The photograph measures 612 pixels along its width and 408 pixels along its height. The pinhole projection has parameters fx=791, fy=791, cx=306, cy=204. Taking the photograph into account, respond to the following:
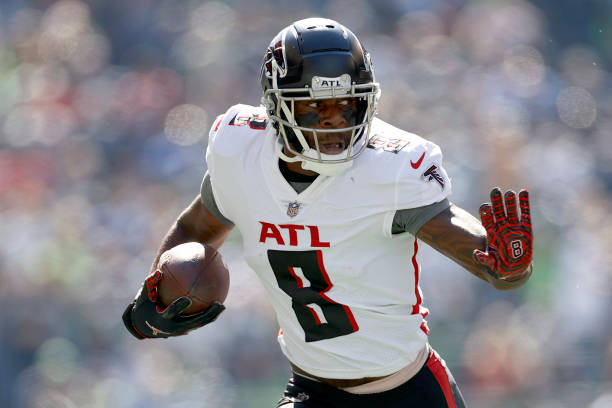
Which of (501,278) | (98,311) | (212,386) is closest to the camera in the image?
(501,278)

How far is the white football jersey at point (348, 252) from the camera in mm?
2201

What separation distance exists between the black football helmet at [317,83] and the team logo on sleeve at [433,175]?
195 mm

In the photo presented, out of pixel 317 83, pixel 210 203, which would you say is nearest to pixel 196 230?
pixel 210 203

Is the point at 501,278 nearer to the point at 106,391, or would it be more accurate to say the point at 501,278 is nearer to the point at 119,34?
the point at 106,391

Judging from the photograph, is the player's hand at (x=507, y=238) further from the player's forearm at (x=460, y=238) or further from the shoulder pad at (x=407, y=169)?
the shoulder pad at (x=407, y=169)

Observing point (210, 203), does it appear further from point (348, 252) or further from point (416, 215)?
point (416, 215)

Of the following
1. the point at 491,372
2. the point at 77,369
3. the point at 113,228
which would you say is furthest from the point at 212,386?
the point at 491,372

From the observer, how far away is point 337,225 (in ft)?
7.31

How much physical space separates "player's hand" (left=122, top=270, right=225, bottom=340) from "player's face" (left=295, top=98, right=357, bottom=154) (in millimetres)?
564

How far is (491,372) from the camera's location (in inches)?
174

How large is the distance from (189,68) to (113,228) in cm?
129

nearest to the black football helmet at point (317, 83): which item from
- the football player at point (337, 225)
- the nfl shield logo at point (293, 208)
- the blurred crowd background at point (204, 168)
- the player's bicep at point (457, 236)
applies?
the football player at point (337, 225)

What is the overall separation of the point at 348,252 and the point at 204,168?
3.02 m

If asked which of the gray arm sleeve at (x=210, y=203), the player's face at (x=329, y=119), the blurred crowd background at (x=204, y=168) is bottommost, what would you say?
the blurred crowd background at (x=204, y=168)
